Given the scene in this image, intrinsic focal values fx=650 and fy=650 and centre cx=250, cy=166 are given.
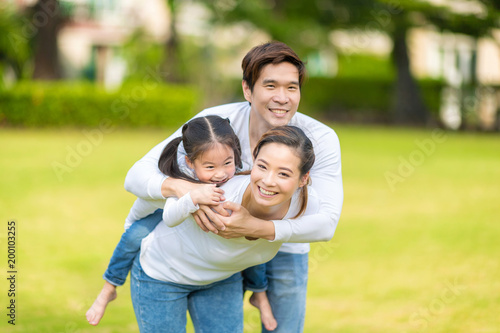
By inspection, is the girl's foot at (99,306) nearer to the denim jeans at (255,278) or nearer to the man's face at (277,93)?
the denim jeans at (255,278)

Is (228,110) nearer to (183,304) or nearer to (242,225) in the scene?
(242,225)

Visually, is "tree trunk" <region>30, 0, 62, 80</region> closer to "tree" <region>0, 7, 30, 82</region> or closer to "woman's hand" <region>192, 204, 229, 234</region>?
"tree" <region>0, 7, 30, 82</region>

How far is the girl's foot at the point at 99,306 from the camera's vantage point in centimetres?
309

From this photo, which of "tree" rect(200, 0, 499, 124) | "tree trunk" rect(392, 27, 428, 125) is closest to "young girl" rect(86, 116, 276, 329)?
"tree" rect(200, 0, 499, 124)

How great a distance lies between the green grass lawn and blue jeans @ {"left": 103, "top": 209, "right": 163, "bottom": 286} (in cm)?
201

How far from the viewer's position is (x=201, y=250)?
2.78 meters

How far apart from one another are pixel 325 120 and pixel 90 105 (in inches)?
412

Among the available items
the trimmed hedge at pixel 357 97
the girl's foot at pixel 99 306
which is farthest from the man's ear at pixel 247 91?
the trimmed hedge at pixel 357 97

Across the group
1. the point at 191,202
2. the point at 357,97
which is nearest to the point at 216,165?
the point at 191,202

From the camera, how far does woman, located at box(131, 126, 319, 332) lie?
2.66 m

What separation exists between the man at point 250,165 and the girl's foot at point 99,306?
0.56 metres

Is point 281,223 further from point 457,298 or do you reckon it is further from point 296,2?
point 296,2

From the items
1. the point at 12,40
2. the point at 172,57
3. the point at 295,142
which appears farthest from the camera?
the point at 12,40

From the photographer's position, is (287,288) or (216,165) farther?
(287,288)
